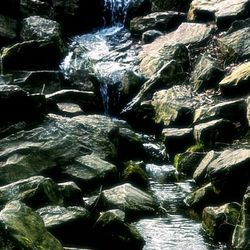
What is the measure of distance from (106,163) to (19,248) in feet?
18.3

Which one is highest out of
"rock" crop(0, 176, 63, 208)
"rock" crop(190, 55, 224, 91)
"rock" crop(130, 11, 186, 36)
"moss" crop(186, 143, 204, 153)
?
"rock" crop(130, 11, 186, 36)

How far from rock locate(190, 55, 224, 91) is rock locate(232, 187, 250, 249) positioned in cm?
678

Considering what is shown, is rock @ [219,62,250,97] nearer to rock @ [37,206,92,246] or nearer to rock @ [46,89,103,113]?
rock @ [46,89,103,113]

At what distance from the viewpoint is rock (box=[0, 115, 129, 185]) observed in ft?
35.6

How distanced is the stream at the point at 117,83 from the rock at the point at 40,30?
0.88m

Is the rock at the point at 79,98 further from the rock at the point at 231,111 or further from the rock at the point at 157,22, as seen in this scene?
the rock at the point at 157,22

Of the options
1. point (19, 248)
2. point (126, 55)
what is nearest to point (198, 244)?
point (19, 248)

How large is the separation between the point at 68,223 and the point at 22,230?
2.05 metres

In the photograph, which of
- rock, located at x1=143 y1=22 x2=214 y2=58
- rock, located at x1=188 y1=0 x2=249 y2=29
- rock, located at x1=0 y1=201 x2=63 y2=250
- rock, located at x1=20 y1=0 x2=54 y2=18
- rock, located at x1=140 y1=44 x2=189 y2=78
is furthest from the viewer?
rock, located at x1=20 y1=0 x2=54 y2=18

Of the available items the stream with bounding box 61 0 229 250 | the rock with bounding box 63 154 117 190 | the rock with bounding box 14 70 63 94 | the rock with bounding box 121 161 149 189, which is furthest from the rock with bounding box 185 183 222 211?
the rock with bounding box 14 70 63 94

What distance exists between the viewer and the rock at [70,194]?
9.55 metres

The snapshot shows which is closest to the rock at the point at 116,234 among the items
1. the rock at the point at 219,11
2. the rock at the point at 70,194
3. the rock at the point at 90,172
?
the rock at the point at 70,194

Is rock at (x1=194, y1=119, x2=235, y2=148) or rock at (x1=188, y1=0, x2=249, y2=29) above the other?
rock at (x1=188, y1=0, x2=249, y2=29)

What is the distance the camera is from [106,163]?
11.5m
